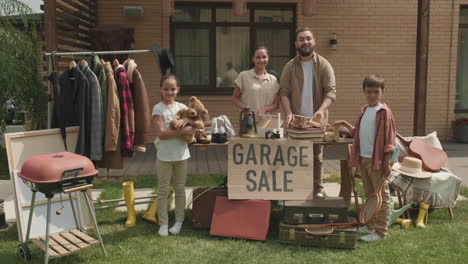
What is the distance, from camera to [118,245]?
4016 mm

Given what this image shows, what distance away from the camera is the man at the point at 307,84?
439 centimetres

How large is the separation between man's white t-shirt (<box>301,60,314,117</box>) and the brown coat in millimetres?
30

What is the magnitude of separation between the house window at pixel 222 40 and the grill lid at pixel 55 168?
19.2 ft

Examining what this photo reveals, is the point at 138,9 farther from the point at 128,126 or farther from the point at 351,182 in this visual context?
the point at 351,182

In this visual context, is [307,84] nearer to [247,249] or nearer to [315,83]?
[315,83]

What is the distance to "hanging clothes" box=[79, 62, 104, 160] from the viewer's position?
418 cm

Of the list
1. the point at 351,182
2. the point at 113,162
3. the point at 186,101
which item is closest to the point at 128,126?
the point at 113,162

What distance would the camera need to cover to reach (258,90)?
445 cm

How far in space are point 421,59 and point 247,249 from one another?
12.9ft

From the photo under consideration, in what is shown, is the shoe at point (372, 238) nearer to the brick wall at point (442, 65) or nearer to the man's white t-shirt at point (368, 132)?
the man's white t-shirt at point (368, 132)

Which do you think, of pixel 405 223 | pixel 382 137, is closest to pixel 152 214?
pixel 382 137

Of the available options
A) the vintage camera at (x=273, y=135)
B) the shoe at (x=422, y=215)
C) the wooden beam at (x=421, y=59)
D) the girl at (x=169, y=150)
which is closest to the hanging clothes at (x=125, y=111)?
the girl at (x=169, y=150)

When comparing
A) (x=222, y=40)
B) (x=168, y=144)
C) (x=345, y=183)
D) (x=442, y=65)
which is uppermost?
(x=222, y=40)

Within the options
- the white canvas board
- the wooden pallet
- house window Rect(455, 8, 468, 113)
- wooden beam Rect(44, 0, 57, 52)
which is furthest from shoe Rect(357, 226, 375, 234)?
house window Rect(455, 8, 468, 113)
